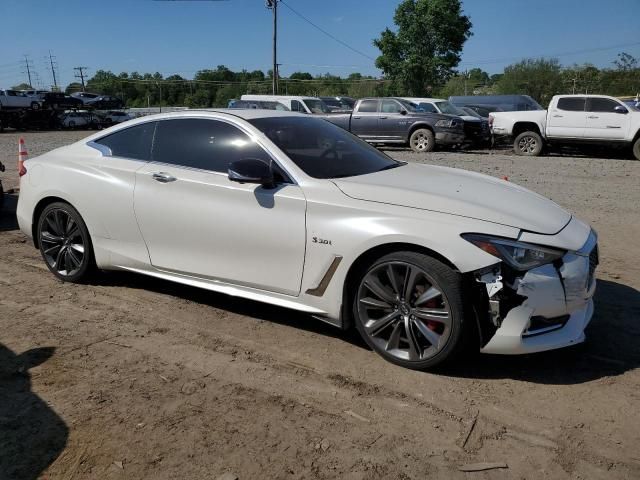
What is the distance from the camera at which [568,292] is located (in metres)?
3.27

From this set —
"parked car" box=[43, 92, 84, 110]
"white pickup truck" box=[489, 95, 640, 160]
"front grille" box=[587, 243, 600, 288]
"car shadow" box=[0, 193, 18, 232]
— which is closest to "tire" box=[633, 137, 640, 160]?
"white pickup truck" box=[489, 95, 640, 160]

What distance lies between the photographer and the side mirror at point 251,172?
386 centimetres

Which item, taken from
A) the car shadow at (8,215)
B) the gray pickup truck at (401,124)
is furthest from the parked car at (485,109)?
the car shadow at (8,215)

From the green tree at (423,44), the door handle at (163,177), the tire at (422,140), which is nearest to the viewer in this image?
the door handle at (163,177)

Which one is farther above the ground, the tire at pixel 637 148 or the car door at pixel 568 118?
the car door at pixel 568 118

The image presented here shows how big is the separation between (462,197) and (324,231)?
0.91 m

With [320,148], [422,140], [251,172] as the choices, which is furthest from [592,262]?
[422,140]

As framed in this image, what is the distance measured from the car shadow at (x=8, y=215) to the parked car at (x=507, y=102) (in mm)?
19619

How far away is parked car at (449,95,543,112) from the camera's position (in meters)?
24.5

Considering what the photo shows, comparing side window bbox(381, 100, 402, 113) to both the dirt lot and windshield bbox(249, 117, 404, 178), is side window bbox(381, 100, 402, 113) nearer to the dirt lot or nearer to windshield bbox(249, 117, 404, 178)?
windshield bbox(249, 117, 404, 178)

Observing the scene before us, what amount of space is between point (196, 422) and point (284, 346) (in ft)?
3.43

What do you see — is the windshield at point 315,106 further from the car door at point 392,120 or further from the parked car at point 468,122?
the parked car at point 468,122

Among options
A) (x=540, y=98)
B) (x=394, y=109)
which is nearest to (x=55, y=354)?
(x=394, y=109)

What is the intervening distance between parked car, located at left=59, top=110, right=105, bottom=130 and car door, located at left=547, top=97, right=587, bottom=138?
104 ft
